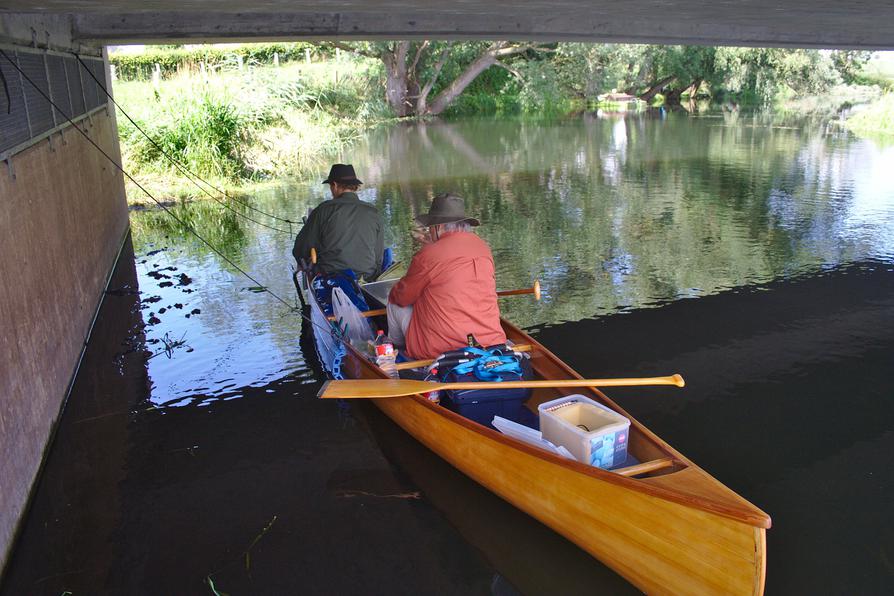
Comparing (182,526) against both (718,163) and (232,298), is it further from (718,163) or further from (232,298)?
(718,163)

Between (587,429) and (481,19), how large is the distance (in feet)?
20.8

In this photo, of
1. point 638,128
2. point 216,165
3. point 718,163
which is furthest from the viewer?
point 638,128

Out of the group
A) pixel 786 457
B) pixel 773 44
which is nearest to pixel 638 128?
pixel 773 44

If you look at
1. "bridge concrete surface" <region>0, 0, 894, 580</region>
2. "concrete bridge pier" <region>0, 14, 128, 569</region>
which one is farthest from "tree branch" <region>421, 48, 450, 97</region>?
"concrete bridge pier" <region>0, 14, 128, 569</region>

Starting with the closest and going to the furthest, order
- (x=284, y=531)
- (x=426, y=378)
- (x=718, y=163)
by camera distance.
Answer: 1. (x=284, y=531)
2. (x=426, y=378)
3. (x=718, y=163)

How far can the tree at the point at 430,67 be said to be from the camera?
33438 millimetres

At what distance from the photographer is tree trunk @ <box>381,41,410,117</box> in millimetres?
32875

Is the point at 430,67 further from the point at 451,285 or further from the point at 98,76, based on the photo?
the point at 451,285

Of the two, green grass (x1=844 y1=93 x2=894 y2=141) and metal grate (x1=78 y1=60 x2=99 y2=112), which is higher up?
metal grate (x1=78 y1=60 x2=99 y2=112)

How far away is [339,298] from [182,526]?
258 cm

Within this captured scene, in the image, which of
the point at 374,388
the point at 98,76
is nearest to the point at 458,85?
the point at 98,76

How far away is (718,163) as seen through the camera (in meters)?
19.7

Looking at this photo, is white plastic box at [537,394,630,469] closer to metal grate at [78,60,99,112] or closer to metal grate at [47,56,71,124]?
metal grate at [47,56,71,124]

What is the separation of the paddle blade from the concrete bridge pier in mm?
1890
